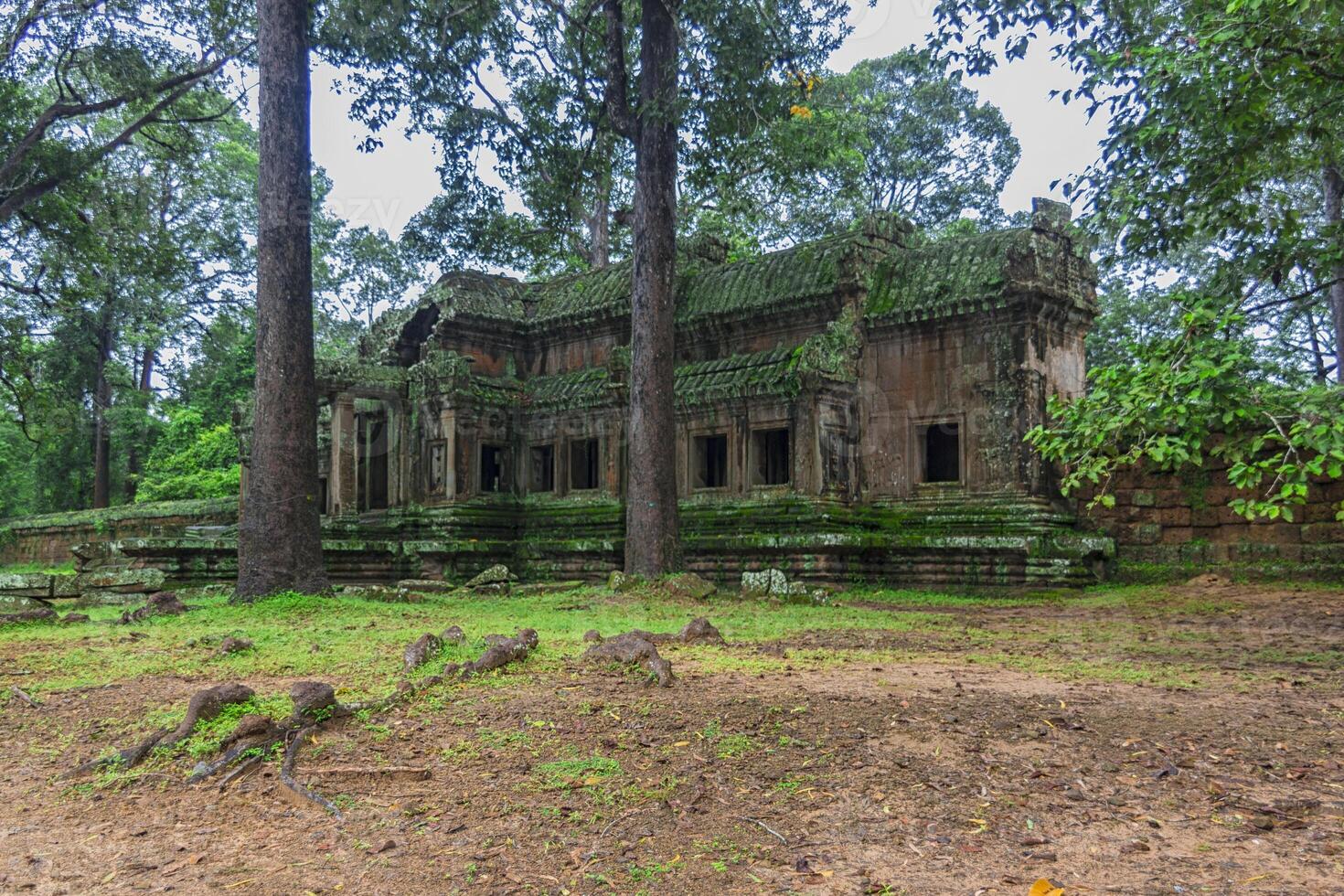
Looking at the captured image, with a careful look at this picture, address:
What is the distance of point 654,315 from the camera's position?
48.5 ft

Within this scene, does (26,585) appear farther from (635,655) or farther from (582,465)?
(635,655)

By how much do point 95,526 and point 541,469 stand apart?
14.3 meters

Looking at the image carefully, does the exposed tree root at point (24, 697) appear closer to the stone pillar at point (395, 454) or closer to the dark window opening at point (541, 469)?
the stone pillar at point (395, 454)

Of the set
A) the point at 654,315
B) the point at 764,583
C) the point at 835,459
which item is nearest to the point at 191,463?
the point at 654,315

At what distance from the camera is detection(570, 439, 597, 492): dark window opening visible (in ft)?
64.0

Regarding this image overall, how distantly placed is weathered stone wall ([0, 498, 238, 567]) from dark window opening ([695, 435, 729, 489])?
1167 cm

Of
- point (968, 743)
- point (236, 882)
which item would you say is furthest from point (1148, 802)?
point (236, 882)

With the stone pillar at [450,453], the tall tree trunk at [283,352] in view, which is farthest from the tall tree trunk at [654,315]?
the stone pillar at [450,453]

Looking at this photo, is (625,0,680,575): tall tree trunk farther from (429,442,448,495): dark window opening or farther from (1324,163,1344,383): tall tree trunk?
(1324,163,1344,383): tall tree trunk

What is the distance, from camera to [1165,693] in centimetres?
645

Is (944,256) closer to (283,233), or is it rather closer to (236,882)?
(283,233)

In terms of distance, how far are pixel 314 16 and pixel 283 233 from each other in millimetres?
5531

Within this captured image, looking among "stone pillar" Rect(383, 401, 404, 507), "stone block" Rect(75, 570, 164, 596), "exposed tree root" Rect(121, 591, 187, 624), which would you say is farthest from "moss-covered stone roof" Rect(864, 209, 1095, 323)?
"stone block" Rect(75, 570, 164, 596)

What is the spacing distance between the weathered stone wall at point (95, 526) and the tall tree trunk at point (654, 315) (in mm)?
12622
